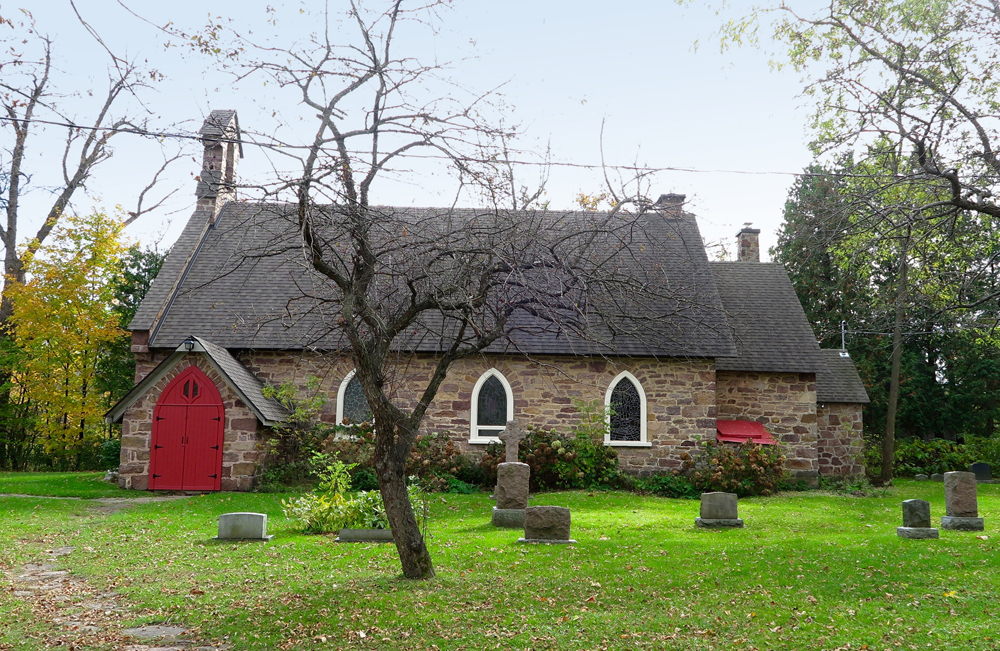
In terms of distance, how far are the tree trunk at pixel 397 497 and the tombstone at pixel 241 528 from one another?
3.76m

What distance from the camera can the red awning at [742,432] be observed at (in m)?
19.4

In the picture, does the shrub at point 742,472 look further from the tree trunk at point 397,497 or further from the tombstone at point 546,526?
the tree trunk at point 397,497

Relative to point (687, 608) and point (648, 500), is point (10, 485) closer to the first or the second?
→ point (648, 500)

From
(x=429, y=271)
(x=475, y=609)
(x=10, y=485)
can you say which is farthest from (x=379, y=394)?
(x=10, y=485)

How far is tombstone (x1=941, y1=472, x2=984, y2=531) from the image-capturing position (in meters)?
12.0

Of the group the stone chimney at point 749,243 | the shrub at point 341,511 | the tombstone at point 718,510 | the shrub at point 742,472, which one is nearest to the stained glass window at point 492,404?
the shrub at point 742,472

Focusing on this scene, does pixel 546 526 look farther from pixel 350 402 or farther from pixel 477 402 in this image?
pixel 350 402

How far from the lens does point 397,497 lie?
8.46 m

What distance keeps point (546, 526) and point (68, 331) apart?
65.1 ft

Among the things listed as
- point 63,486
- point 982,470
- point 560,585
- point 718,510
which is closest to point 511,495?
point 718,510

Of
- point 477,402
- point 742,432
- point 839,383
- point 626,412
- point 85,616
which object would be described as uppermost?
point 839,383

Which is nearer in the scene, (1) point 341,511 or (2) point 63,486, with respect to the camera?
(1) point 341,511

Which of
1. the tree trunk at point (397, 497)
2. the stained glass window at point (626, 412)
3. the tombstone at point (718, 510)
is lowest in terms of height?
the tombstone at point (718, 510)

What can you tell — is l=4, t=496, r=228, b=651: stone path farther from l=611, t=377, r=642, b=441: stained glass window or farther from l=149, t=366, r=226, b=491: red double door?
l=611, t=377, r=642, b=441: stained glass window
